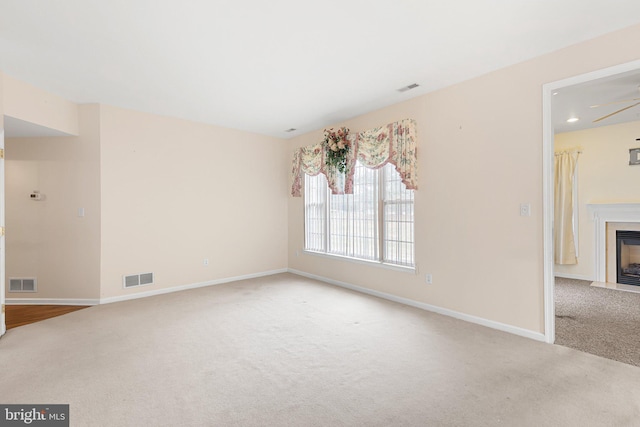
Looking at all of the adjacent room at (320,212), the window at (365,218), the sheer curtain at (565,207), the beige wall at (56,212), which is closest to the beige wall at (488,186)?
the adjacent room at (320,212)

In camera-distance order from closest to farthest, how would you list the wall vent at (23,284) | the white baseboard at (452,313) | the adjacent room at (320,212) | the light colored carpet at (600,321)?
the adjacent room at (320,212) < the light colored carpet at (600,321) < the white baseboard at (452,313) < the wall vent at (23,284)

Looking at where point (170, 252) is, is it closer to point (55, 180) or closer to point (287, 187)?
point (55, 180)

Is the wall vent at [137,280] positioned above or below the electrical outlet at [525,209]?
below

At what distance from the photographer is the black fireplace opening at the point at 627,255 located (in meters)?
4.91

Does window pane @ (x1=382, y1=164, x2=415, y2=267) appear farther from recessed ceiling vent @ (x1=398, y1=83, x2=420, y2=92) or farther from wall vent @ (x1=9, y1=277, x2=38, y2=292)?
wall vent @ (x1=9, y1=277, x2=38, y2=292)

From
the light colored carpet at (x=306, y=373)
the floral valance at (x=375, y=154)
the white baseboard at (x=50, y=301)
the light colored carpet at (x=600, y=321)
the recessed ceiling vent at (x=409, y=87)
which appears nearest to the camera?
the light colored carpet at (x=306, y=373)

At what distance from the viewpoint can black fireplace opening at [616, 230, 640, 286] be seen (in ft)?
16.1

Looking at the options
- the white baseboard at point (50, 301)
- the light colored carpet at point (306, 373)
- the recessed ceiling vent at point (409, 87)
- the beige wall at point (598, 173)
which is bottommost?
the light colored carpet at point (306, 373)

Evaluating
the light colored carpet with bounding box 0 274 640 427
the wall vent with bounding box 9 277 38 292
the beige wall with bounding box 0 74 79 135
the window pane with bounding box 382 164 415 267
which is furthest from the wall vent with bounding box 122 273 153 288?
the window pane with bounding box 382 164 415 267

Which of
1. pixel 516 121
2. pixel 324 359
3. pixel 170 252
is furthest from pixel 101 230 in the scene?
pixel 516 121

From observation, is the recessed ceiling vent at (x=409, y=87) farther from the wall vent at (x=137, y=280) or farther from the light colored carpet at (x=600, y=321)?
the wall vent at (x=137, y=280)

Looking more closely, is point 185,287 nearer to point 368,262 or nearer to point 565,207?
point 368,262

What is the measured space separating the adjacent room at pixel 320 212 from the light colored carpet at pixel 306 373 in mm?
22

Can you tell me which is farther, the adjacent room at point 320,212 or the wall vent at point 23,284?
the wall vent at point 23,284
